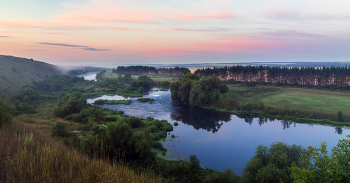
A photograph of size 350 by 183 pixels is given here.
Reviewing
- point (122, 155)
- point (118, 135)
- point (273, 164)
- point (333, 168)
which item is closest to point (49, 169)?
point (333, 168)

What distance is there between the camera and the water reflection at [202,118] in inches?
1325

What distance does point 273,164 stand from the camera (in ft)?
47.0

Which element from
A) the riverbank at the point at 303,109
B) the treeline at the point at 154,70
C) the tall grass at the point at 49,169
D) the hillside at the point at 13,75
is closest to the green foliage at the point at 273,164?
the tall grass at the point at 49,169

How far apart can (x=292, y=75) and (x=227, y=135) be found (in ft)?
191

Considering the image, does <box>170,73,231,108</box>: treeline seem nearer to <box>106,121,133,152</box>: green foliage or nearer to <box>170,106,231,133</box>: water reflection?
<box>170,106,231,133</box>: water reflection

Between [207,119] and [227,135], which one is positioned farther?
[207,119]

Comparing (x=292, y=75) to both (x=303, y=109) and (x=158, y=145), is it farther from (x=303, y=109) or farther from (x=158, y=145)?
(x=158, y=145)

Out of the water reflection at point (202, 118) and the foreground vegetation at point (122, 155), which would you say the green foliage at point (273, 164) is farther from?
the water reflection at point (202, 118)

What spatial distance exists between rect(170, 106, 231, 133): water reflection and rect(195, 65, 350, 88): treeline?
4507 centimetres

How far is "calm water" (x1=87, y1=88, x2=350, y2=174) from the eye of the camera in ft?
72.0

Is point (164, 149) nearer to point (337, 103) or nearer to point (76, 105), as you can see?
point (76, 105)

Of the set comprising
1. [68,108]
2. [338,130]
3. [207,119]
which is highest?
[68,108]

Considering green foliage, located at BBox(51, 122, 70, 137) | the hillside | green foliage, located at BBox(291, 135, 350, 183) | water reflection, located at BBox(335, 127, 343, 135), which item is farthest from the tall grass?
the hillside

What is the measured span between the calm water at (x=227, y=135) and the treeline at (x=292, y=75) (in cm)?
4254
